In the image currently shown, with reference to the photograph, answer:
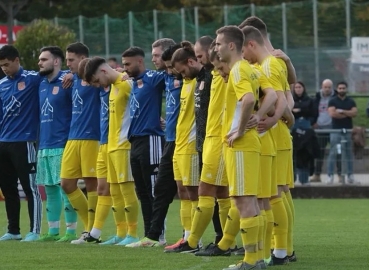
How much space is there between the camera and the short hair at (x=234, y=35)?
10.6 meters

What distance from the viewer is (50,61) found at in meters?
14.5

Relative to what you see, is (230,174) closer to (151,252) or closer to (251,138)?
(251,138)

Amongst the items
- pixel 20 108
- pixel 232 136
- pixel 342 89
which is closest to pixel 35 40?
pixel 342 89

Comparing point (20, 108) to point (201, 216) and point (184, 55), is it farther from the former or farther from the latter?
point (201, 216)

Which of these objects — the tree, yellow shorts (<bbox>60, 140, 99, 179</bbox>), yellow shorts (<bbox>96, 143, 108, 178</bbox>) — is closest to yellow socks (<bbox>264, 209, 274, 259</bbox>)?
yellow shorts (<bbox>96, 143, 108, 178</bbox>)

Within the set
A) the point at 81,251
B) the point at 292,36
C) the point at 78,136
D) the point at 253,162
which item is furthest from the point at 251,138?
the point at 292,36

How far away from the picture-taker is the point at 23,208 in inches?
813

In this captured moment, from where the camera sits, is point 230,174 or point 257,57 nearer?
point 230,174

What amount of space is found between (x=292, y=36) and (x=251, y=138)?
23713 millimetres

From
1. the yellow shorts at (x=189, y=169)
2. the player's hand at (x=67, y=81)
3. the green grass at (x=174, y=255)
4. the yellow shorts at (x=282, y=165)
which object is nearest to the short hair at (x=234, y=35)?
the yellow shorts at (x=282, y=165)

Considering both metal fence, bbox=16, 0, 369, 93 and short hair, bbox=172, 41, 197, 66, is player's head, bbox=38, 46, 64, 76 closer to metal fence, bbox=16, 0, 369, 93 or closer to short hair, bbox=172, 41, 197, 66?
short hair, bbox=172, 41, 197, 66

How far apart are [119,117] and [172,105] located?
0.84 m

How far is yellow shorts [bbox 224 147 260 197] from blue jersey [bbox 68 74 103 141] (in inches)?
160

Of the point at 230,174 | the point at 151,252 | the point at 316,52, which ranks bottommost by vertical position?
the point at 151,252
